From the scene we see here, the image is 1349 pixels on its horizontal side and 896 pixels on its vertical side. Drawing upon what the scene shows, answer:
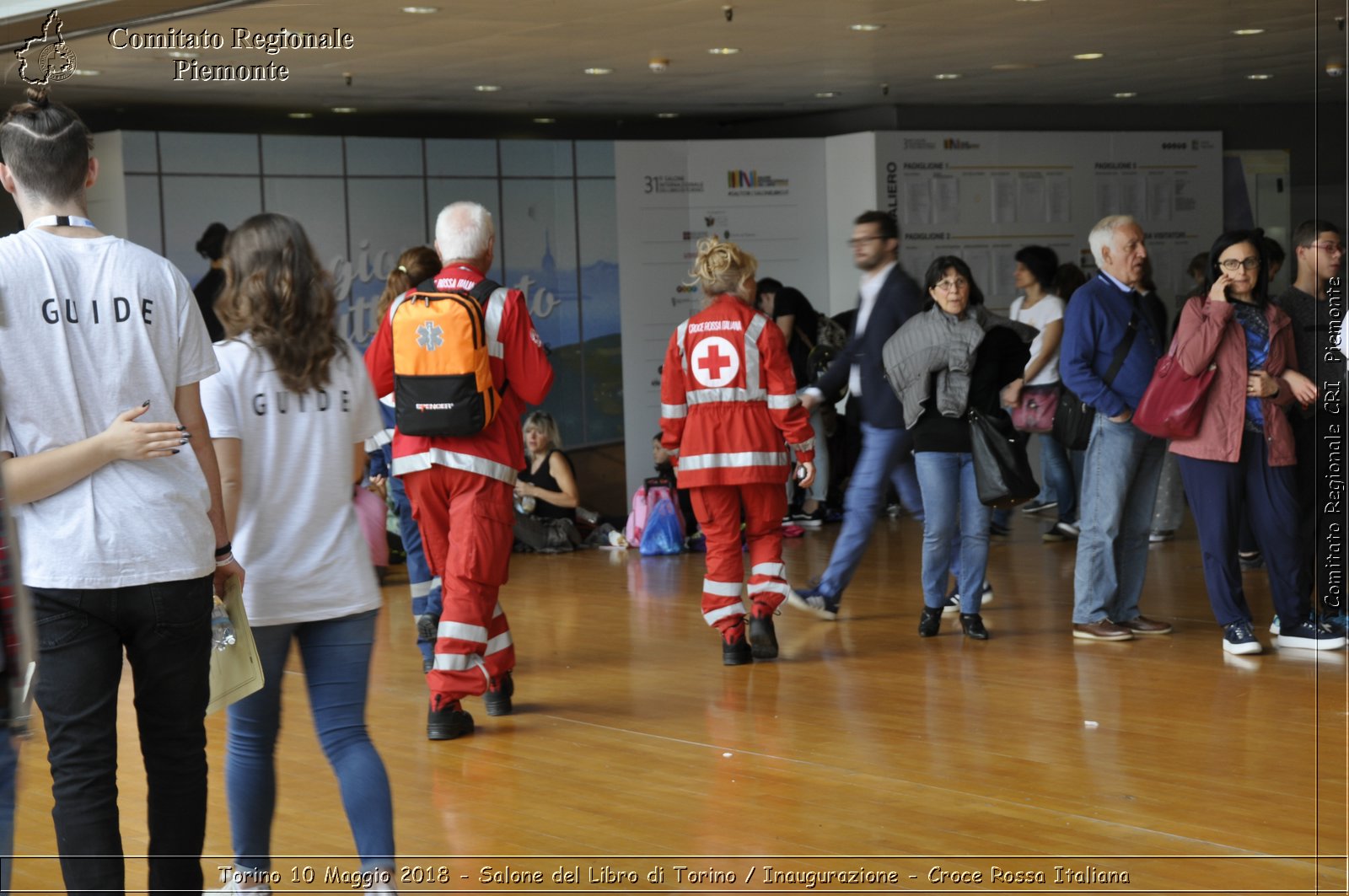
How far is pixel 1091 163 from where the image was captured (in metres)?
12.9

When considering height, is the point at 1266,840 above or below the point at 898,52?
below

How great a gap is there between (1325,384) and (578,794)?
3.54 m

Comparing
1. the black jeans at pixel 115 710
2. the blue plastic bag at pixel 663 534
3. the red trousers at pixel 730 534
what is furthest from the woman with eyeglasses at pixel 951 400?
the black jeans at pixel 115 710

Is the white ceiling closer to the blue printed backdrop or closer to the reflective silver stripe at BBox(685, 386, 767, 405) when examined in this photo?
the blue printed backdrop

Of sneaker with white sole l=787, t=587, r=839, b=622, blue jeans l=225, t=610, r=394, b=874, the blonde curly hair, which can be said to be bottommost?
sneaker with white sole l=787, t=587, r=839, b=622

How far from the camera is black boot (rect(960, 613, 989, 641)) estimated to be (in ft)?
21.3

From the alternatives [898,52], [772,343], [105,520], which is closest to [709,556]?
[772,343]

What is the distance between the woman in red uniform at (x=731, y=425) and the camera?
19.5 ft

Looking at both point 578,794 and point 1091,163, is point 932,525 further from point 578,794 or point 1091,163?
point 1091,163

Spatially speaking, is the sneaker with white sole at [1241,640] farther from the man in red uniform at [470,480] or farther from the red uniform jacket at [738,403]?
the man in red uniform at [470,480]

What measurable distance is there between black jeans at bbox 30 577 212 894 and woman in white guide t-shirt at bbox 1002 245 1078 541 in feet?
22.7

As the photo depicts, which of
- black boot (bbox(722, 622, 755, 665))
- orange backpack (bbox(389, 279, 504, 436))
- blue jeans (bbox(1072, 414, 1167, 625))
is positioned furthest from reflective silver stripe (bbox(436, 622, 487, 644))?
blue jeans (bbox(1072, 414, 1167, 625))

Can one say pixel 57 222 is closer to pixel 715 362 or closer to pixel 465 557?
pixel 465 557

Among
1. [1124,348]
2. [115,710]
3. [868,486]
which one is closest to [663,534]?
[868,486]
